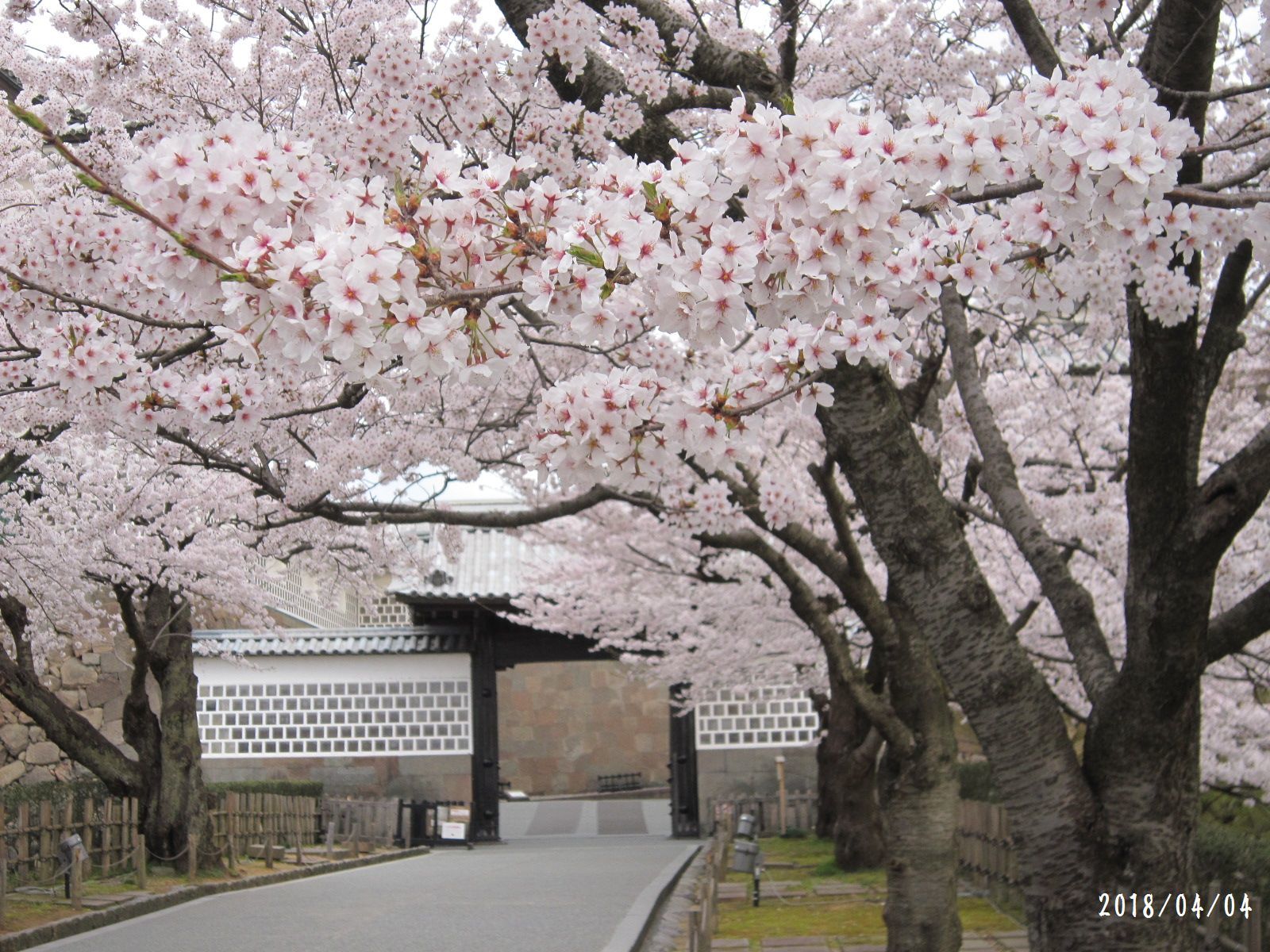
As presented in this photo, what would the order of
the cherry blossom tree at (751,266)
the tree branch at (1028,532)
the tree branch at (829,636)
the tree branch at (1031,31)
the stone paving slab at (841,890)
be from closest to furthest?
the cherry blossom tree at (751,266)
the tree branch at (1031,31)
the tree branch at (1028,532)
the tree branch at (829,636)
the stone paving slab at (841,890)

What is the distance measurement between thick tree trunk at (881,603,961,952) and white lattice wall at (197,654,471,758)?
15020 mm

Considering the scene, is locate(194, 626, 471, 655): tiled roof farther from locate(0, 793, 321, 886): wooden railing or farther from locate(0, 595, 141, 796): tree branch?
locate(0, 595, 141, 796): tree branch

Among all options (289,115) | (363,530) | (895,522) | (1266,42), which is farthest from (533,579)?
(1266,42)

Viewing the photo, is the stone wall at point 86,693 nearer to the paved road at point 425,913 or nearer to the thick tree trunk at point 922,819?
the paved road at point 425,913

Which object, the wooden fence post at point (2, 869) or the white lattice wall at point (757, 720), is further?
the white lattice wall at point (757, 720)

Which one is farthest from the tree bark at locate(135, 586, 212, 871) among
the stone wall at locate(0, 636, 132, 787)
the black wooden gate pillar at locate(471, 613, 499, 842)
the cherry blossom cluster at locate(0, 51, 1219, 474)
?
the cherry blossom cluster at locate(0, 51, 1219, 474)

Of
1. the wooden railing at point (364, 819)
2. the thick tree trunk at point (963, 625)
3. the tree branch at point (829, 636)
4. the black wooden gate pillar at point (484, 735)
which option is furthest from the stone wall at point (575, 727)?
the thick tree trunk at point (963, 625)

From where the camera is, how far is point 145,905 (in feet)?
33.2

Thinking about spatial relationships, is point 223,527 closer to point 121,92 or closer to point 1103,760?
point 121,92

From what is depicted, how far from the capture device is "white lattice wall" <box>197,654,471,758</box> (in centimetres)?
2098

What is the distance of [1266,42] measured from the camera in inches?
115

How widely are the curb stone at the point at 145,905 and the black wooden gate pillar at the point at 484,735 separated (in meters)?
4.17

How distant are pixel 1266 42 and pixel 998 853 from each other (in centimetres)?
853

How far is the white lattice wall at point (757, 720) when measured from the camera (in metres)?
20.2
